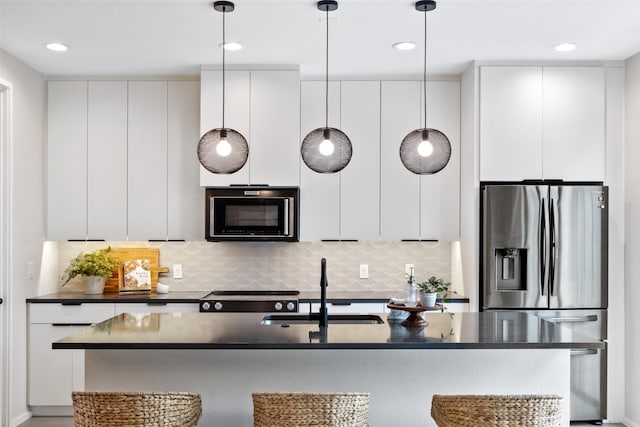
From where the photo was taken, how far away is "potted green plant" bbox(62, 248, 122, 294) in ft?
15.6

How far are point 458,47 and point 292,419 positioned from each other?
286 cm

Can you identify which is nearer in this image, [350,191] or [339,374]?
[339,374]

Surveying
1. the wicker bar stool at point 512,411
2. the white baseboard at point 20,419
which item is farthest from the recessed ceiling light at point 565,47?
the white baseboard at point 20,419

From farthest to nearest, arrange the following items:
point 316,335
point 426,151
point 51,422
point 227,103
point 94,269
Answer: point 94,269 < point 227,103 < point 51,422 < point 426,151 < point 316,335

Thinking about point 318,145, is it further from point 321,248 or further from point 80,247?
point 80,247

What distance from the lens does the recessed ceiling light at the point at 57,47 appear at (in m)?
4.04

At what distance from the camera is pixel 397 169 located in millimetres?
4859

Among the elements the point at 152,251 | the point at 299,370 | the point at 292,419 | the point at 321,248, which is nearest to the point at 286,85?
the point at 321,248

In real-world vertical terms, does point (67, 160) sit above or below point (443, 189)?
above

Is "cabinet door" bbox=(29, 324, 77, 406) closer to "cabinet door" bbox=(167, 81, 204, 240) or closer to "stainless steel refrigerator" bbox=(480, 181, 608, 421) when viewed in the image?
"cabinet door" bbox=(167, 81, 204, 240)

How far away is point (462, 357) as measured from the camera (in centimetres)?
286

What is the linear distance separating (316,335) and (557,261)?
7.53ft

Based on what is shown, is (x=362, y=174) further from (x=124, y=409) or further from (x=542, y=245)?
(x=124, y=409)

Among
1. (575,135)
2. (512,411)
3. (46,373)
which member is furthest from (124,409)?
(575,135)
